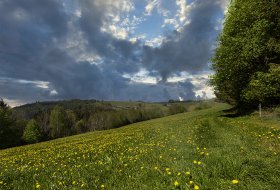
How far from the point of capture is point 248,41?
31.8m

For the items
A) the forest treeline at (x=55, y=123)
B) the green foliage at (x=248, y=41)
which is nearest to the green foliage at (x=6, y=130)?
the forest treeline at (x=55, y=123)

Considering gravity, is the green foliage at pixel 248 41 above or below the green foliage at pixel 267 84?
above

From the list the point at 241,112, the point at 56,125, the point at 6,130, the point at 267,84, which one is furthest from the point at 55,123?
the point at 267,84

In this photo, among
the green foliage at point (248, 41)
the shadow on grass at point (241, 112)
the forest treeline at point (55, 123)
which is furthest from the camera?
the forest treeline at point (55, 123)

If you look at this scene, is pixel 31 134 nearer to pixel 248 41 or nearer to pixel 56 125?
pixel 56 125

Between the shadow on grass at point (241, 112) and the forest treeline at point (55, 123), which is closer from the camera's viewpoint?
the shadow on grass at point (241, 112)

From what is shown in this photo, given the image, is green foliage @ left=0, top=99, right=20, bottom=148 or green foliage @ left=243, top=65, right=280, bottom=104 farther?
green foliage @ left=0, top=99, right=20, bottom=148

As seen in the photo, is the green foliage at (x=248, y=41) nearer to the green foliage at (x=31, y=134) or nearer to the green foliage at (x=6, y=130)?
the green foliage at (x=6, y=130)

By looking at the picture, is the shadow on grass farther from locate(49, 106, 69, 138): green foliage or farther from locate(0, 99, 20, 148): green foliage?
locate(49, 106, 69, 138): green foliage

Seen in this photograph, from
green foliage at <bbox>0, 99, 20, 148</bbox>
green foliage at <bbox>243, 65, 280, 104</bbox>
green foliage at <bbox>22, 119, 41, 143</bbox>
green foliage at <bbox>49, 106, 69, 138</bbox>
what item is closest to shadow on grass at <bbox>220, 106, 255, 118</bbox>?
green foliage at <bbox>243, 65, 280, 104</bbox>

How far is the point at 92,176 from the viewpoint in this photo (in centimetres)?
931

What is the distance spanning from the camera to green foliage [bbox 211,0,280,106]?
3098 centimetres

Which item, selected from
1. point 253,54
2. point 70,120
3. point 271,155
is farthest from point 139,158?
point 70,120

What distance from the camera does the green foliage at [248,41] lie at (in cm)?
3098
